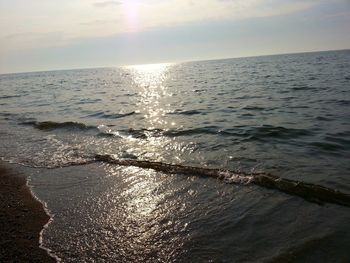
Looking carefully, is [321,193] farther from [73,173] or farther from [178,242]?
[73,173]

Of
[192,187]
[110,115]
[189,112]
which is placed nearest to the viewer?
[192,187]

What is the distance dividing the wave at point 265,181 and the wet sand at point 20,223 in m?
3.30

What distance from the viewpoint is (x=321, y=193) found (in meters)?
7.91

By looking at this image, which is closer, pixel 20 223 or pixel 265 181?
pixel 20 223

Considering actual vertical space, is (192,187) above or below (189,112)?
below

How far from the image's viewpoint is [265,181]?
346 inches

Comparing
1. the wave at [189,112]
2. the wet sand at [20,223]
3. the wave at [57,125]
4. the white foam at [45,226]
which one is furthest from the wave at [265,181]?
the wave at [189,112]

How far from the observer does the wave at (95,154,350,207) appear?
7.73 metres

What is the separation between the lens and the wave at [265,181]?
7.73m

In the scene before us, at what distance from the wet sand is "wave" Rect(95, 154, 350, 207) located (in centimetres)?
330

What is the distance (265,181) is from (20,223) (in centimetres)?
571

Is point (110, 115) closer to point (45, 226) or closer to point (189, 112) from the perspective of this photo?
point (189, 112)

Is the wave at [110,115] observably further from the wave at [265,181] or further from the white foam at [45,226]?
the white foam at [45,226]

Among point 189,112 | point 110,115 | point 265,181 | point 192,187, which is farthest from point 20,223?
point 110,115
